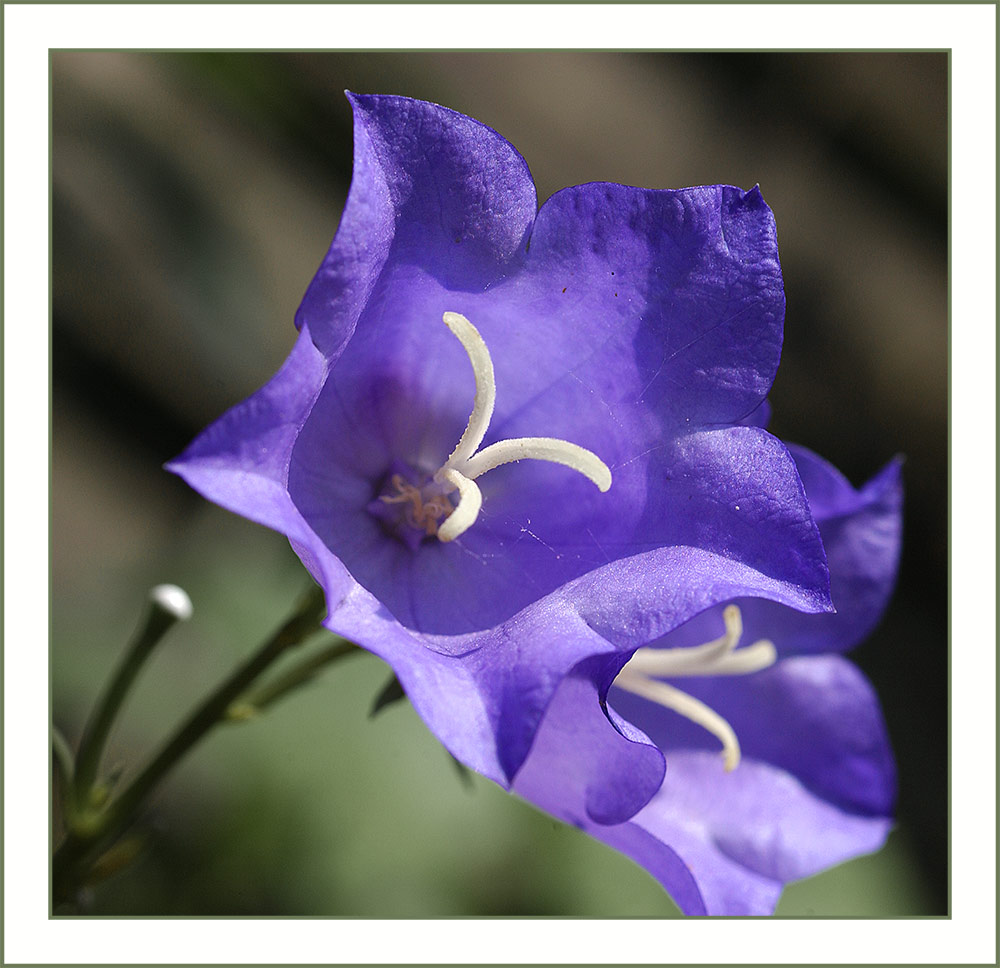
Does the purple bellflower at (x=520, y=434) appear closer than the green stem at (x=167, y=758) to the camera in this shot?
Yes

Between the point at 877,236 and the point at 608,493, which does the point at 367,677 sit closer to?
the point at 608,493

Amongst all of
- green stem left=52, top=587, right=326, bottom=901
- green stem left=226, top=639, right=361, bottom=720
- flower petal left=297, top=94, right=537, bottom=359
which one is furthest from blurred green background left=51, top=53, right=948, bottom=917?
flower petal left=297, top=94, right=537, bottom=359

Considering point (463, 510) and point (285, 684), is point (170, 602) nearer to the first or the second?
point (285, 684)

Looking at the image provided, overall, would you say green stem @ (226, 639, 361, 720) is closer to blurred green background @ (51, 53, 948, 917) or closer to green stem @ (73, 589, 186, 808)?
green stem @ (73, 589, 186, 808)

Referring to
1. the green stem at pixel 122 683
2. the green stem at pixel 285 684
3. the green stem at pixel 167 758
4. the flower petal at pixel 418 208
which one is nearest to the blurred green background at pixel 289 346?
the green stem at pixel 167 758

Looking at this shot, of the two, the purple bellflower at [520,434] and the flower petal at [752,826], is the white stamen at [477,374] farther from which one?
the flower petal at [752,826]

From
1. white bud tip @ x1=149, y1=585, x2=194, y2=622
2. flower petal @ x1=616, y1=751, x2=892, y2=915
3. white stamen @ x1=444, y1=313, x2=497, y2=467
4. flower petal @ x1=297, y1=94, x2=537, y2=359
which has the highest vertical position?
flower petal @ x1=297, y1=94, x2=537, y2=359

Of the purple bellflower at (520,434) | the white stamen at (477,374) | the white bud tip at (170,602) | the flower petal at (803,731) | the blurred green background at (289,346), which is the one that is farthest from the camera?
the blurred green background at (289,346)
